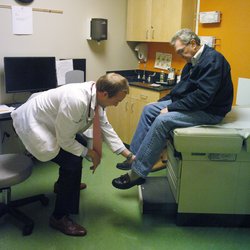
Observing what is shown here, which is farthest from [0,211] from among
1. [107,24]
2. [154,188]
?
[107,24]

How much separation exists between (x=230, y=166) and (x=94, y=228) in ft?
3.41

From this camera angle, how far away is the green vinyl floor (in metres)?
2.05

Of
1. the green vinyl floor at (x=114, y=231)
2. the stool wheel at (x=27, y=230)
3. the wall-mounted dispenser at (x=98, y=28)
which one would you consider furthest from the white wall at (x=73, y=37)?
the stool wheel at (x=27, y=230)

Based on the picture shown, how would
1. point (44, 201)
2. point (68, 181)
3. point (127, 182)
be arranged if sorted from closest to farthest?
1. point (68, 181)
2. point (127, 182)
3. point (44, 201)

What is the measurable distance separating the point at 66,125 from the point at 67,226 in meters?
0.72

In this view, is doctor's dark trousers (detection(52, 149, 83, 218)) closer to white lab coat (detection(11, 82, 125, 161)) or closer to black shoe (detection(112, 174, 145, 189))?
white lab coat (detection(11, 82, 125, 161))

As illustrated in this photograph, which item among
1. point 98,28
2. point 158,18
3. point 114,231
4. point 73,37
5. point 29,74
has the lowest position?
point 114,231

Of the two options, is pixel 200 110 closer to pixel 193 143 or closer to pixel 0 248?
pixel 193 143

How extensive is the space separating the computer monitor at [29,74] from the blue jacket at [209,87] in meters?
1.39

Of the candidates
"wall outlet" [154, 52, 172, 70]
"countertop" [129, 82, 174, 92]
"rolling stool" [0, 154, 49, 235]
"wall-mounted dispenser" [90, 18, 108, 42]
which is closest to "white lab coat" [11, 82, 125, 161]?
"rolling stool" [0, 154, 49, 235]

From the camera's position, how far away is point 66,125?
76.2 inches

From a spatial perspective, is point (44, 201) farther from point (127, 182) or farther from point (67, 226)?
point (127, 182)

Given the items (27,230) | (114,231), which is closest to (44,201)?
(27,230)

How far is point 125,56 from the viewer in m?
4.03
